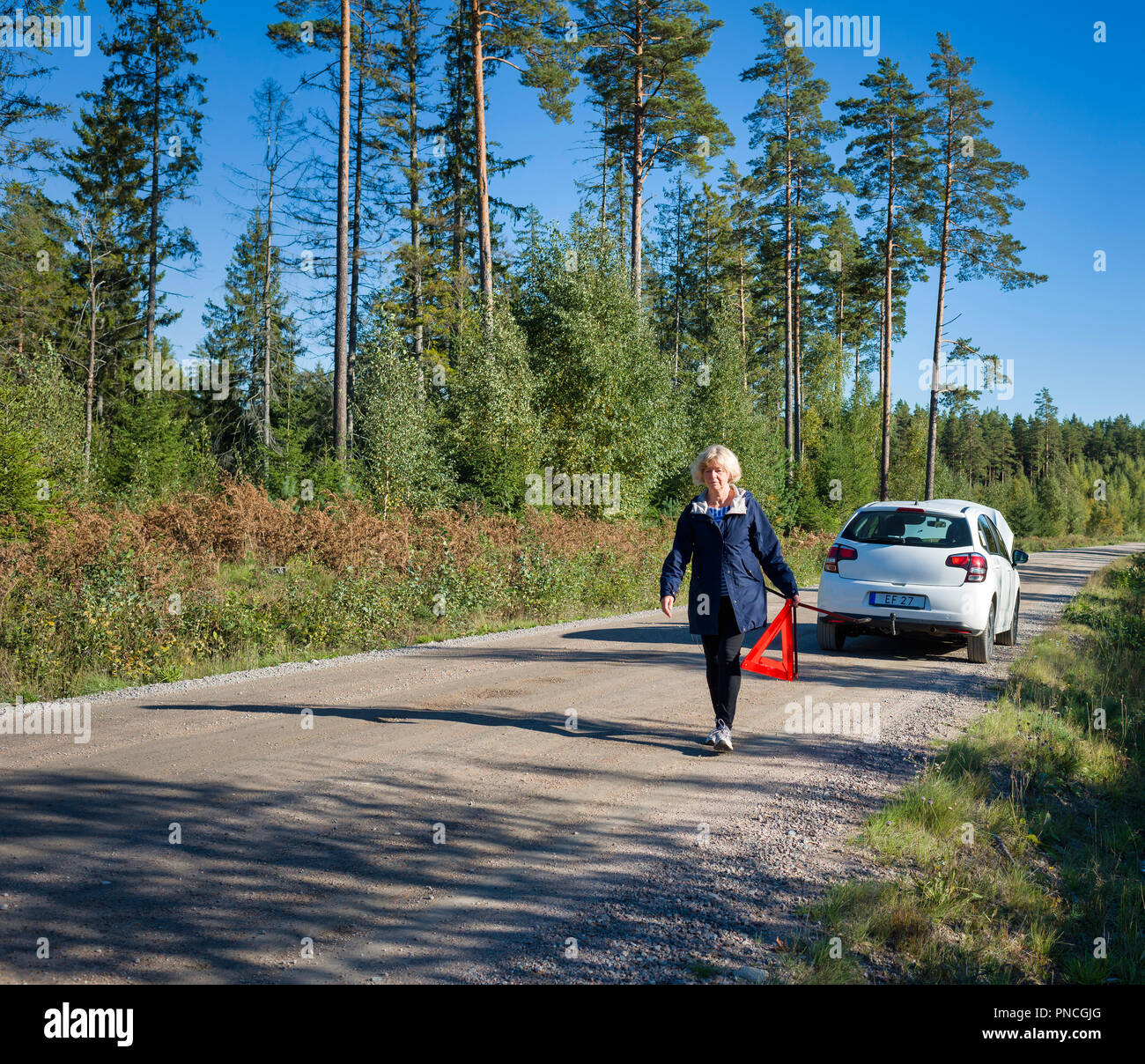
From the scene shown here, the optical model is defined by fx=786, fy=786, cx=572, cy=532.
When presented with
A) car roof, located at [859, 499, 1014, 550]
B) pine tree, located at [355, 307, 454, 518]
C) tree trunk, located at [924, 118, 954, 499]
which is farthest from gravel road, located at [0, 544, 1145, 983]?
tree trunk, located at [924, 118, 954, 499]

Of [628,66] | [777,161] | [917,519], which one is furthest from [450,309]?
[917,519]

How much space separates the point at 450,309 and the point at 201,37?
1346 cm

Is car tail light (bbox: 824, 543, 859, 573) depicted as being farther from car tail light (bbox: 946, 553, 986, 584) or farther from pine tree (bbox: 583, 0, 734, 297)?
pine tree (bbox: 583, 0, 734, 297)

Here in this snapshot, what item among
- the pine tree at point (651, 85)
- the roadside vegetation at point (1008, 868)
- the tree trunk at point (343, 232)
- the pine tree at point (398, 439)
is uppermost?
the pine tree at point (651, 85)

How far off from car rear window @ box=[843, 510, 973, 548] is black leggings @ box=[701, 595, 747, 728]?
5.21m

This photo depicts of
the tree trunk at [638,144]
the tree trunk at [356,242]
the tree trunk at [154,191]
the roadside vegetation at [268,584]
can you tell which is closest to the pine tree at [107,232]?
the tree trunk at [154,191]

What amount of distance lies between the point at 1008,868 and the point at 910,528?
641cm

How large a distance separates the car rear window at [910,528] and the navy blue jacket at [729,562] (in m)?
4.85

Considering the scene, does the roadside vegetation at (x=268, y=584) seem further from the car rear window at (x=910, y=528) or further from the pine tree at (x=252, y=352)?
the pine tree at (x=252, y=352)

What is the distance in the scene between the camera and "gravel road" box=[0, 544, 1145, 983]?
3.37 meters

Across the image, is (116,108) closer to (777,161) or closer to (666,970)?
(777,161)

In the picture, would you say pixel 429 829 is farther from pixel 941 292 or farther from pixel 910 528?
pixel 941 292

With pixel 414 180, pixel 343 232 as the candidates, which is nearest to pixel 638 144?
pixel 414 180

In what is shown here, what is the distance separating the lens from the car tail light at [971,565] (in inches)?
394
